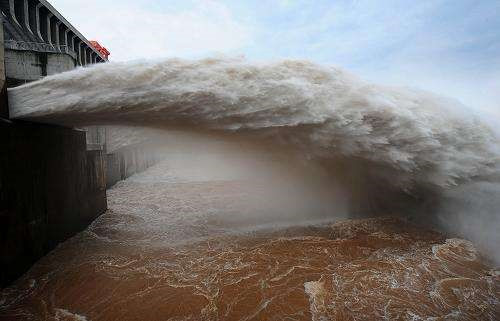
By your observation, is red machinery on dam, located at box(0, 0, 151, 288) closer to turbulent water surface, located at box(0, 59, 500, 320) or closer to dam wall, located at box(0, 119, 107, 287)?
dam wall, located at box(0, 119, 107, 287)

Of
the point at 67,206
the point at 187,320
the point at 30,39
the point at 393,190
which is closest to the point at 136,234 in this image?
the point at 67,206

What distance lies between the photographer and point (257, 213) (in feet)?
40.7

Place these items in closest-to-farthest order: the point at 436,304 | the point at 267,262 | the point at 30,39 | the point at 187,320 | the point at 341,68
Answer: the point at 187,320 → the point at 436,304 → the point at 267,262 → the point at 341,68 → the point at 30,39

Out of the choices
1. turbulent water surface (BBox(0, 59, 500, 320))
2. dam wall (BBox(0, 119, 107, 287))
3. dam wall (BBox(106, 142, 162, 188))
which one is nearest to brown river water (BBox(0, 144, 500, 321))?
turbulent water surface (BBox(0, 59, 500, 320))

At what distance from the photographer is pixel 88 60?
25.6 metres

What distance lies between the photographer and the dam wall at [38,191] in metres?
6.38

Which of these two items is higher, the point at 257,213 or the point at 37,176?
the point at 37,176

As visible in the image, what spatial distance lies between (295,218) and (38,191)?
26.0 feet

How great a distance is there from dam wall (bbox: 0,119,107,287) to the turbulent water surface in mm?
425

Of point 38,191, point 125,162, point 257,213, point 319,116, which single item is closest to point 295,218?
point 257,213

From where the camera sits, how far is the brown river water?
5.77m

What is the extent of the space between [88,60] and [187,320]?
2575 cm

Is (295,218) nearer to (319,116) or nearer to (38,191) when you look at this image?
(319,116)

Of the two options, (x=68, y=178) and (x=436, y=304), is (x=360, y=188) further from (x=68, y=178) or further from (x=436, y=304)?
(x=68, y=178)
